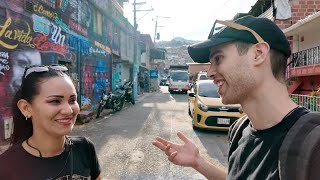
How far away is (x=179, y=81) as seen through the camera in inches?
1177

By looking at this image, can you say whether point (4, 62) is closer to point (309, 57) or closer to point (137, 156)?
point (137, 156)

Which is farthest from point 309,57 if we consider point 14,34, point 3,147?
point 3,147

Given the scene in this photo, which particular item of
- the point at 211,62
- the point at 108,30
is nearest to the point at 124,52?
the point at 108,30

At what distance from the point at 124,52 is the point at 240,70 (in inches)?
915

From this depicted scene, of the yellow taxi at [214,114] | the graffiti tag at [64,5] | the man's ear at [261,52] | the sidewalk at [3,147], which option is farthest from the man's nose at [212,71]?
the graffiti tag at [64,5]

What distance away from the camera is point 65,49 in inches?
449

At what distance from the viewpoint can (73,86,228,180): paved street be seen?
17.5 feet

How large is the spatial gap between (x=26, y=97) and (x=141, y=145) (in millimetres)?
5459

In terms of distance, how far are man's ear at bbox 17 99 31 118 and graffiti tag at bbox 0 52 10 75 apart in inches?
225

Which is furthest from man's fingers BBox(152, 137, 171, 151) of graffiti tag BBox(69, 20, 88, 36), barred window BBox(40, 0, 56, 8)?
graffiti tag BBox(69, 20, 88, 36)

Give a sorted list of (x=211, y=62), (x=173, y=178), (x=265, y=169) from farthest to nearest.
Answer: (x=173, y=178) < (x=211, y=62) < (x=265, y=169)

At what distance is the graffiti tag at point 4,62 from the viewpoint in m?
7.05

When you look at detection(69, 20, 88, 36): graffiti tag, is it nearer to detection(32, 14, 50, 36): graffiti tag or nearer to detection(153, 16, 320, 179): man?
detection(32, 14, 50, 36): graffiti tag

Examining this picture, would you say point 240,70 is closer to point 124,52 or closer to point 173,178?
point 173,178
